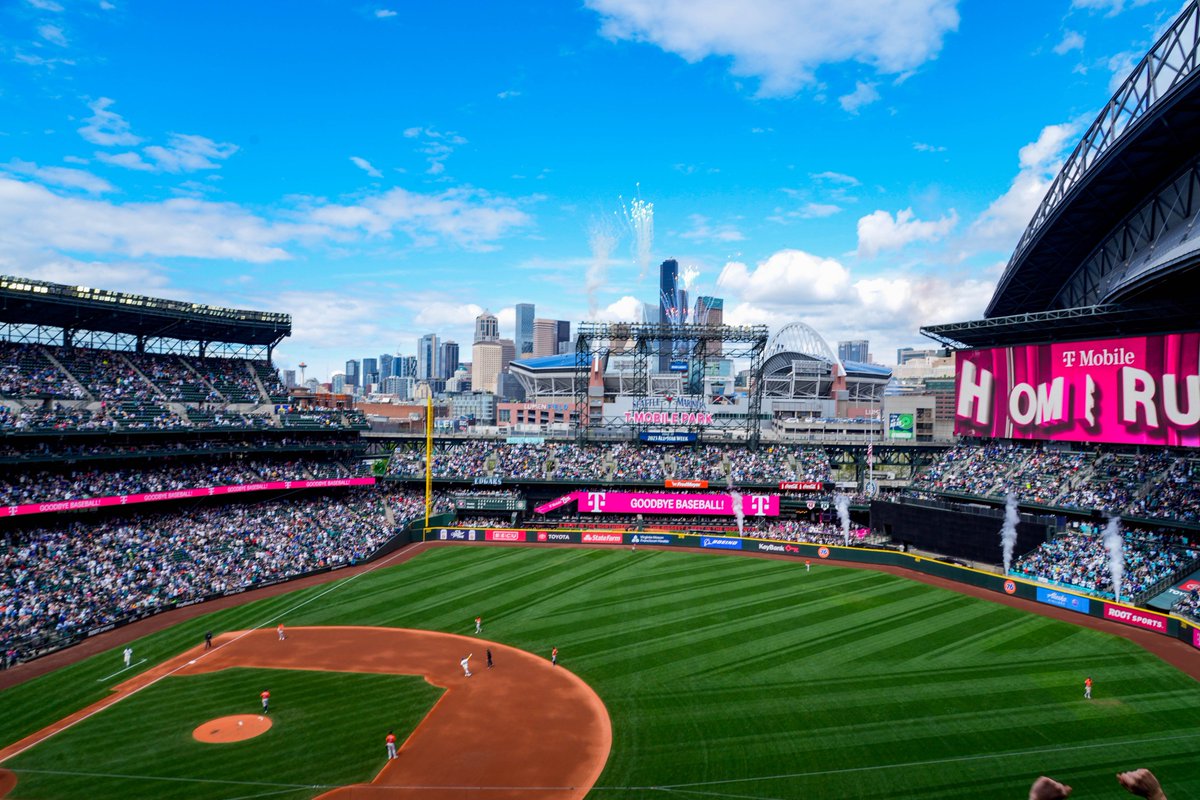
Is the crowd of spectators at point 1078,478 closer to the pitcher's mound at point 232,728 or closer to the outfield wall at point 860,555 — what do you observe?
the outfield wall at point 860,555

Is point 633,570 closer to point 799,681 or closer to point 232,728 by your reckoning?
point 799,681

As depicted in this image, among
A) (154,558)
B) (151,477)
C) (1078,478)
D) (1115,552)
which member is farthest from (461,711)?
(1078,478)

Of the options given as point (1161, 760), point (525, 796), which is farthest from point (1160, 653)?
point (525, 796)

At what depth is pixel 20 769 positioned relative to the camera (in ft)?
72.6

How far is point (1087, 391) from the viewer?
49562 millimetres

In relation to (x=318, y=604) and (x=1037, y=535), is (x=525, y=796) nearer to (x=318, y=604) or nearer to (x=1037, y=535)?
(x=318, y=604)

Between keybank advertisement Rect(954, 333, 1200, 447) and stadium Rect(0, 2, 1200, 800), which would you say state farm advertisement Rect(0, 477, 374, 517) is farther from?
keybank advertisement Rect(954, 333, 1200, 447)

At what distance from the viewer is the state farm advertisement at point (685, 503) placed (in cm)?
6438

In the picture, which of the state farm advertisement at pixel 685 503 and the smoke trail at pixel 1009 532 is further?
the state farm advertisement at pixel 685 503

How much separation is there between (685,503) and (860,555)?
17.3 metres

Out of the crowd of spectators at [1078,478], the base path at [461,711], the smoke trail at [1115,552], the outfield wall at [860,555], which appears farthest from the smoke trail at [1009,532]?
the base path at [461,711]

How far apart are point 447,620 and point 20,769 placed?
18.7 m

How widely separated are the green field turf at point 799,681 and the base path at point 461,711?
105cm

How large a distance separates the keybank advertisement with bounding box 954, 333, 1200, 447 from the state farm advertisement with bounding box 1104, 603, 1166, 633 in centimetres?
1357
